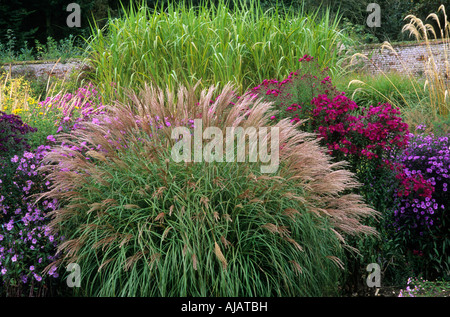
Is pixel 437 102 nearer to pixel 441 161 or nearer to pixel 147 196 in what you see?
pixel 441 161

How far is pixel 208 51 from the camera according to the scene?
5.86m

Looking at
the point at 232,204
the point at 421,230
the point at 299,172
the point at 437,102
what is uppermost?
the point at 437,102

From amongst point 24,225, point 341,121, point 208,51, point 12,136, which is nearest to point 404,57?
point 208,51

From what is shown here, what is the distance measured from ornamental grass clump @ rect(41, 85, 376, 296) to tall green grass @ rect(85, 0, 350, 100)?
2600 millimetres

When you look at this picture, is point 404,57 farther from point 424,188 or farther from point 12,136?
point 12,136

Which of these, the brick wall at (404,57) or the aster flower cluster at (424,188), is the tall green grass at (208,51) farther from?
the brick wall at (404,57)

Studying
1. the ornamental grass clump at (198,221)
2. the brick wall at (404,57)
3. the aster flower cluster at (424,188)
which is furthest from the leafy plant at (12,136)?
the brick wall at (404,57)

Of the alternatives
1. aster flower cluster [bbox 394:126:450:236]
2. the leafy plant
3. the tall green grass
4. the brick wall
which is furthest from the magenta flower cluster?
the brick wall

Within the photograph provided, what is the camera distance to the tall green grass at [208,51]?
5676 millimetres

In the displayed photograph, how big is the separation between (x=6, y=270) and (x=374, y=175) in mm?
2730

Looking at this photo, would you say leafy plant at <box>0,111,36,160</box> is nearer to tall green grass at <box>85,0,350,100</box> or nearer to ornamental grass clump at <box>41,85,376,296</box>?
ornamental grass clump at <box>41,85,376,296</box>

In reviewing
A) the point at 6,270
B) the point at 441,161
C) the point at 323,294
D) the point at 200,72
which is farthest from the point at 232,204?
the point at 200,72

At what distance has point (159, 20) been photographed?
6.33m

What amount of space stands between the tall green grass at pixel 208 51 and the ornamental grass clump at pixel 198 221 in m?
2.60
